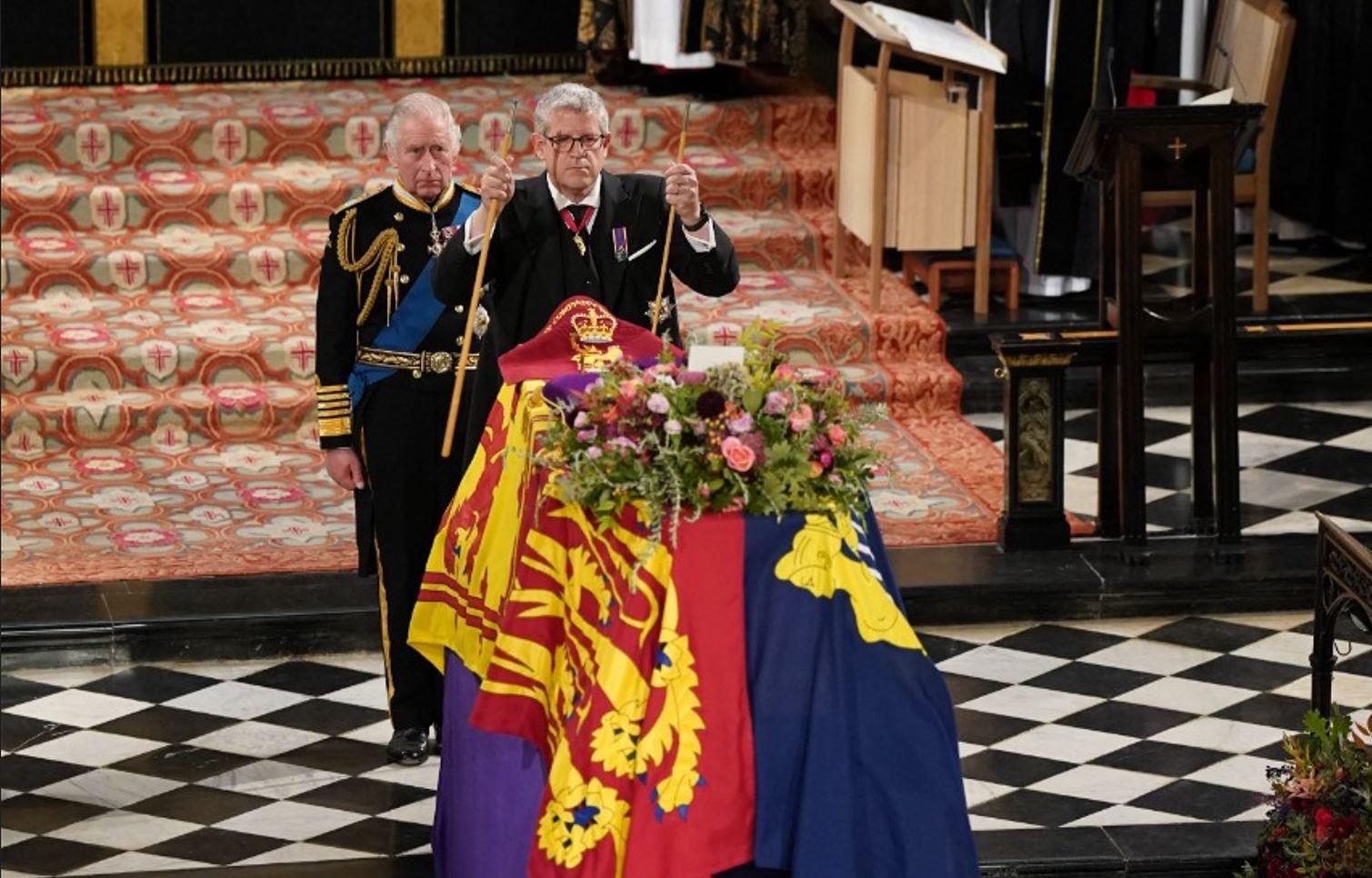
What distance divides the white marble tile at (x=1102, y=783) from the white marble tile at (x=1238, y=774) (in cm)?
11

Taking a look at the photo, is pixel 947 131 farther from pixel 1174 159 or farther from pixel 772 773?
pixel 772 773

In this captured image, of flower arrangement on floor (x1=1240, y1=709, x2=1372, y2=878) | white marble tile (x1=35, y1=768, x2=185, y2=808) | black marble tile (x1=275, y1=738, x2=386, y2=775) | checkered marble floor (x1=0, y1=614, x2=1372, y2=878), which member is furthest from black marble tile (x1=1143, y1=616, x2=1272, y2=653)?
white marble tile (x1=35, y1=768, x2=185, y2=808)

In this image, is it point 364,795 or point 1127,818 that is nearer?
point 1127,818

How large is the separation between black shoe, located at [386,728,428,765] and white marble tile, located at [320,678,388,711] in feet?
1.72

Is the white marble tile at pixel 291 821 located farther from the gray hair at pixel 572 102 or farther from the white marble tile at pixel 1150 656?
the white marble tile at pixel 1150 656

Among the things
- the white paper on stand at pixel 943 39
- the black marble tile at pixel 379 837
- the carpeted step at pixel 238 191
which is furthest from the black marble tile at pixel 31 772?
the white paper on stand at pixel 943 39

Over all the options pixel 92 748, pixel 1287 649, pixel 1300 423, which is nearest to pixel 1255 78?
pixel 1300 423

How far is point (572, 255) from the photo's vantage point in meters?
6.09

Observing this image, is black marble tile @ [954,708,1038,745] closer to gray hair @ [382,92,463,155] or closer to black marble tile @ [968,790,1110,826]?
black marble tile @ [968,790,1110,826]

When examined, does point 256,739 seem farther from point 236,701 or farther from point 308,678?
point 308,678

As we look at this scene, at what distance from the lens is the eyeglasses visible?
5.88 m

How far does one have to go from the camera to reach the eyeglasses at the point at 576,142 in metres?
5.88

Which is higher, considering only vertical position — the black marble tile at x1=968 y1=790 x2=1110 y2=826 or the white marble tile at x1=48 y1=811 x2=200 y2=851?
the black marble tile at x1=968 y1=790 x2=1110 y2=826

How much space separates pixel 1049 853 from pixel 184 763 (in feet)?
7.84
